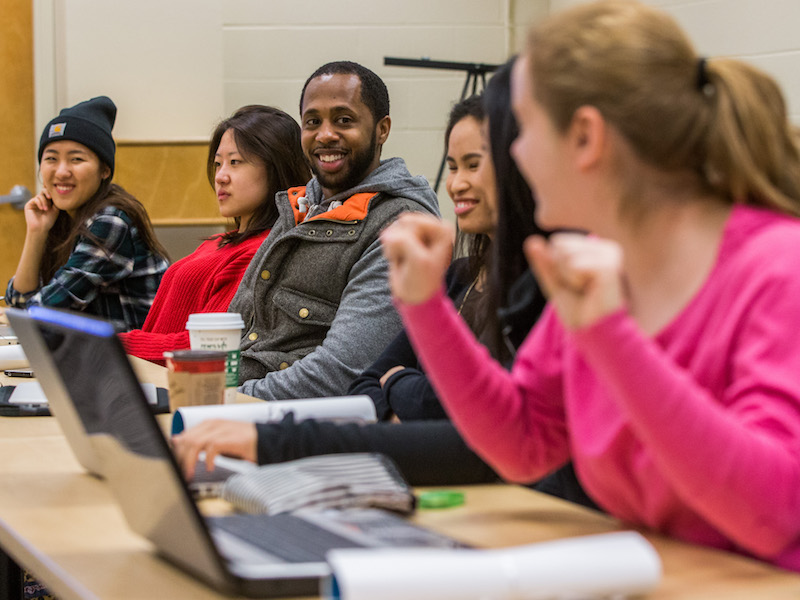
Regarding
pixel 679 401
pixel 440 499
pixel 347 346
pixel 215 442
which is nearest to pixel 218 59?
pixel 347 346

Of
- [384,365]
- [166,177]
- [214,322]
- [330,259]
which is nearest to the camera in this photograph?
[214,322]

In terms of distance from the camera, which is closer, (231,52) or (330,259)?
(330,259)

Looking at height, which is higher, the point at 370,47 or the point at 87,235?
the point at 370,47

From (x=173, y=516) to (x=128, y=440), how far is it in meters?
0.07

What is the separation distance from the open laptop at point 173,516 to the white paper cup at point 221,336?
577 millimetres

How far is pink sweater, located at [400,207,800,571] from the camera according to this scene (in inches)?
29.9

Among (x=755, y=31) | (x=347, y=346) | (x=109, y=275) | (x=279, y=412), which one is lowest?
(x=109, y=275)

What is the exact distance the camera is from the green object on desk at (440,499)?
1.01 metres

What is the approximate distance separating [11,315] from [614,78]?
2.02 feet

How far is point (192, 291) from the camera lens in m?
2.78

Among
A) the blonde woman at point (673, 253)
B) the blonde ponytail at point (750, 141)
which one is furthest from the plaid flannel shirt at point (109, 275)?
the blonde ponytail at point (750, 141)

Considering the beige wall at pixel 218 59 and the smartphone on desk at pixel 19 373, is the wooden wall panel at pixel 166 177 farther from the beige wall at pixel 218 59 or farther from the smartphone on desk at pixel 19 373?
the smartphone on desk at pixel 19 373

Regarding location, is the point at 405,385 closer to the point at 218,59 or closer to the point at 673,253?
the point at 673,253

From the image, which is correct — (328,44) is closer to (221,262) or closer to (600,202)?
(221,262)
